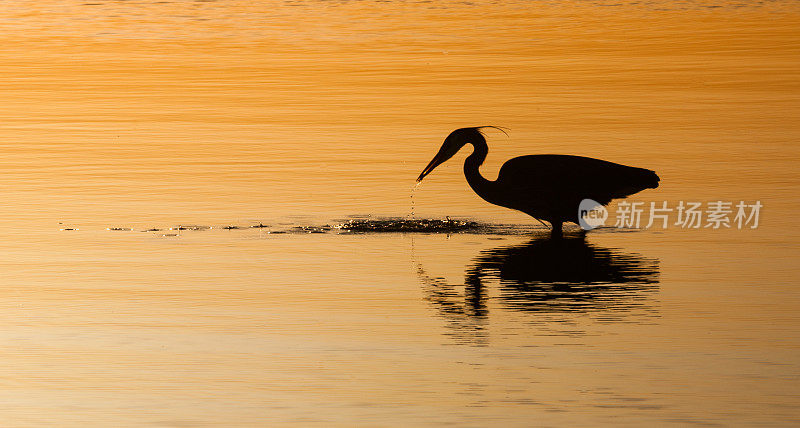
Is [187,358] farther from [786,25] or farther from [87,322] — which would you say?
[786,25]

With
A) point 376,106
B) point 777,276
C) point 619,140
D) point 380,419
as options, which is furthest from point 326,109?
point 380,419

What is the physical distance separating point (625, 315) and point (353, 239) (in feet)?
12.2

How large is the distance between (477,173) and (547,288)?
11.5 ft

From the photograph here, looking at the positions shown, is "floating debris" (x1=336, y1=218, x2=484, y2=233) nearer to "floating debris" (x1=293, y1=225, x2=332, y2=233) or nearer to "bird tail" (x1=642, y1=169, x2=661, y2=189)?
"floating debris" (x1=293, y1=225, x2=332, y2=233)

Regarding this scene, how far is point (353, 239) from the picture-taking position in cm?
1366

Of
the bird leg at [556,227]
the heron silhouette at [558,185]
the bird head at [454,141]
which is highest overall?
the bird head at [454,141]

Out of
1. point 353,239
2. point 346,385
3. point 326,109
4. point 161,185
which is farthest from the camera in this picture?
point 326,109

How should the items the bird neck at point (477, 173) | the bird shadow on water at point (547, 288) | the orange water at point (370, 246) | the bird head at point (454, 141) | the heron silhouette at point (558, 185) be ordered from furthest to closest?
the bird head at point (454, 141) → the bird neck at point (477, 173) → the heron silhouette at point (558, 185) → the bird shadow on water at point (547, 288) → the orange water at point (370, 246)

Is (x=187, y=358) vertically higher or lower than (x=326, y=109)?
lower

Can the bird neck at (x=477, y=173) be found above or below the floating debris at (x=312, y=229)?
above

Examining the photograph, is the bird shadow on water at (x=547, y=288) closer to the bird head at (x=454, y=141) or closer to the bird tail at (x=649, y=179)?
the bird tail at (x=649, y=179)

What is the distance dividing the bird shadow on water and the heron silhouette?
0.74 m

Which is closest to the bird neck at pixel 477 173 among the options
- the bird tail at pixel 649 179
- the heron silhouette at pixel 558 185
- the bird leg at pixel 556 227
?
the heron silhouette at pixel 558 185

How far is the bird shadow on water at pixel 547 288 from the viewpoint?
10.3m
